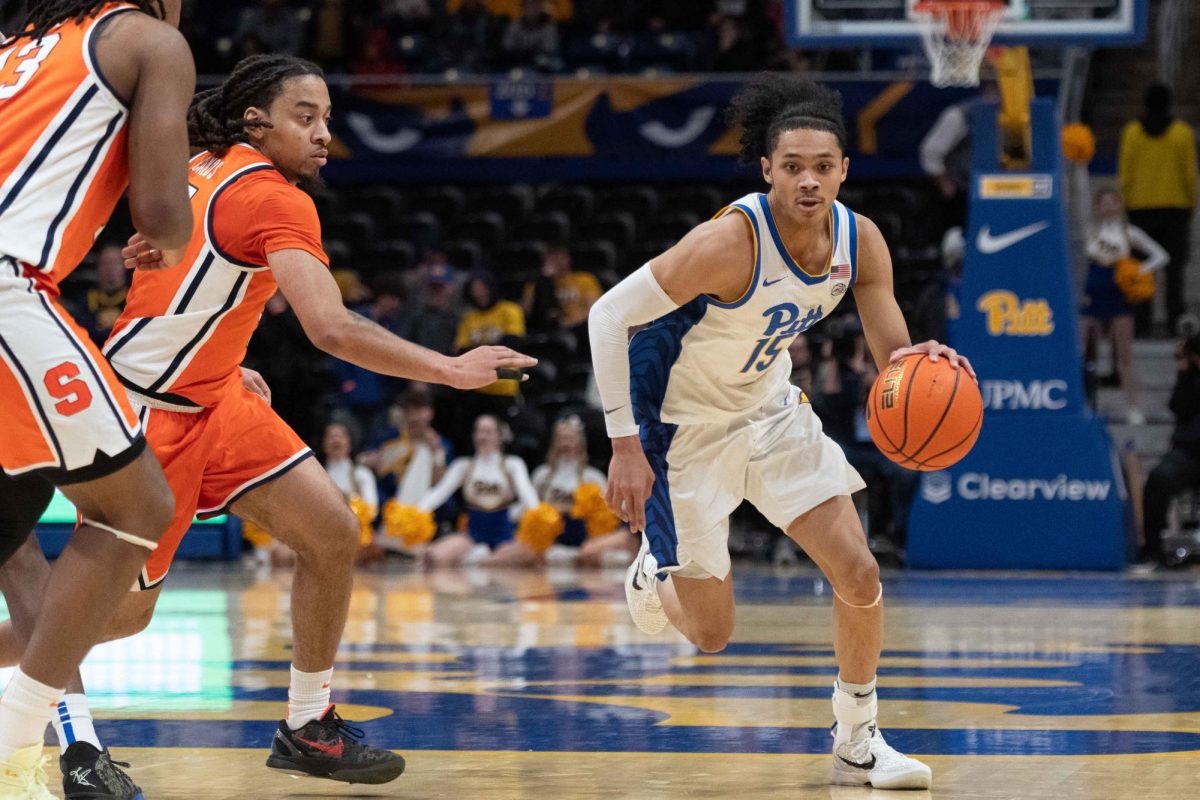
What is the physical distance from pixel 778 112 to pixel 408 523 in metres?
7.94

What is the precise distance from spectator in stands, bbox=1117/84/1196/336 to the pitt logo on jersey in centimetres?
958

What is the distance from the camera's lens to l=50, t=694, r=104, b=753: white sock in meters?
4.52

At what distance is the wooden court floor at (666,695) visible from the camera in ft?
15.6

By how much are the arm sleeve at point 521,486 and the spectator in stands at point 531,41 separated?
209 inches

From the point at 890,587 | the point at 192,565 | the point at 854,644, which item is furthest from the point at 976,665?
the point at 192,565

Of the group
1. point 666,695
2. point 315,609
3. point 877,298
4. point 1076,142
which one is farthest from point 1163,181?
point 315,609

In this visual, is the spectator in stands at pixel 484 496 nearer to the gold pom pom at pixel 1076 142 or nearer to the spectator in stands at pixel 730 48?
the gold pom pom at pixel 1076 142

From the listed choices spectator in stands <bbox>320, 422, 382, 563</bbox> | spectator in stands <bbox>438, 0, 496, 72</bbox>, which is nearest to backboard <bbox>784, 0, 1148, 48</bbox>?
spectator in stands <bbox>320, 422, 382, 563</bbox>

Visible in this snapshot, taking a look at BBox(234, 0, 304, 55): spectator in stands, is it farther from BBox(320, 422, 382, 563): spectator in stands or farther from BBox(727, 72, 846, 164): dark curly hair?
BBox(727, 72, 846, 164): dark curly hair

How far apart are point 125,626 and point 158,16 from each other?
1.77 m

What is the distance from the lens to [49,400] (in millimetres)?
3668

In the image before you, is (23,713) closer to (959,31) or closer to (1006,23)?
(959,31)

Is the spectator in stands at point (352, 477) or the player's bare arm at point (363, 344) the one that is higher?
the player's bare arm at point (363, 344)

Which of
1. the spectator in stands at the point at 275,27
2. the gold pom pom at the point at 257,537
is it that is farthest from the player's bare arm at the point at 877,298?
the spectator in stands at the point at 275,27
